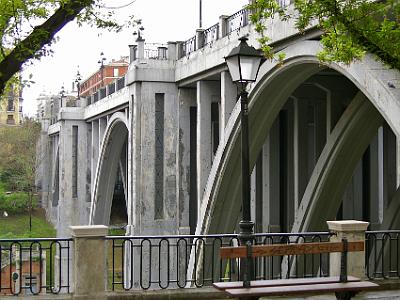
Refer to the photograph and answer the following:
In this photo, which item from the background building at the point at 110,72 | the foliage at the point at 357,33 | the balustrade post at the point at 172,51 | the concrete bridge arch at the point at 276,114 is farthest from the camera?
the background building at the point at 110,72

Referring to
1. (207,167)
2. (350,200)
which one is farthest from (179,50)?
(350,200)

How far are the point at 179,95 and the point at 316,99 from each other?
19.6 feet

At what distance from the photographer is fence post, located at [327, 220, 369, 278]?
980cm

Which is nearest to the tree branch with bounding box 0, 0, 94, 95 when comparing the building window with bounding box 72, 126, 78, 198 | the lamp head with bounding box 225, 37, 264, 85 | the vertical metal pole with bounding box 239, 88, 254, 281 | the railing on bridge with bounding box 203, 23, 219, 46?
the lamp head with bounding box 225, 37, 264, 85

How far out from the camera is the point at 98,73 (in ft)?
334

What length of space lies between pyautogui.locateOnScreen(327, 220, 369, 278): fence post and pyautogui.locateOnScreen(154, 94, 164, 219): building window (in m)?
13.2

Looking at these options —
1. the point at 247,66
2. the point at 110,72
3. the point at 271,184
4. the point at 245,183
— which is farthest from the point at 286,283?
the point at 110,72

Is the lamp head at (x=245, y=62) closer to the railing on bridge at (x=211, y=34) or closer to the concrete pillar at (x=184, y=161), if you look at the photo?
the railing on bridge at (x=211, y=34)

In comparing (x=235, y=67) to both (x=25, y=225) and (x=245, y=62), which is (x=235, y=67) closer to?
(x=245, y=62)

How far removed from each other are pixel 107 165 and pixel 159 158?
14.5m

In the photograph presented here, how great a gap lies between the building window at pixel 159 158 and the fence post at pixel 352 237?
1322cm

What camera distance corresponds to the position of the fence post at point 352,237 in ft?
32.1

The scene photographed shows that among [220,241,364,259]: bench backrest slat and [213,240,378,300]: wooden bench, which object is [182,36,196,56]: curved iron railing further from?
[213,240,378,300]: wooden bench

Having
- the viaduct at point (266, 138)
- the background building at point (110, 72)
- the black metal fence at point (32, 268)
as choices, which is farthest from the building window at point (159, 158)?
the background building at point (110, 72)
